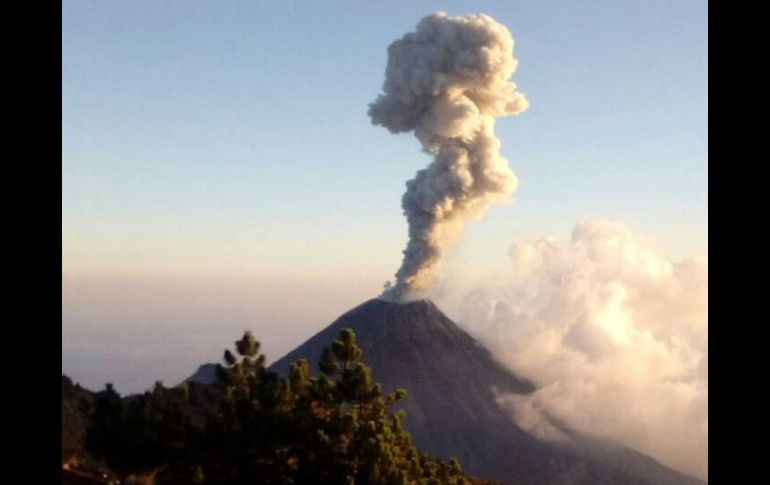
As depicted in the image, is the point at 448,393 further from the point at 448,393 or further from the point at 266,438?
the point at 266,438

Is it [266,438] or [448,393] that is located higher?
[448,393]

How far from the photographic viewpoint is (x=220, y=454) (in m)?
20.3

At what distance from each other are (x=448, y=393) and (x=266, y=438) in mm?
118120

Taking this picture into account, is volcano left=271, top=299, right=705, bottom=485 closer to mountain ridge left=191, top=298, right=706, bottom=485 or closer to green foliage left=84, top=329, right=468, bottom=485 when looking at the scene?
mountain ridge left=191, top=298, right=706, bottom=485

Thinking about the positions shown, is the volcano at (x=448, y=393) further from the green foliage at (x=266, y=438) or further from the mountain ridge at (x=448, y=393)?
the green foliage at (x=266, y=438)

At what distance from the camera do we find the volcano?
124562 mm

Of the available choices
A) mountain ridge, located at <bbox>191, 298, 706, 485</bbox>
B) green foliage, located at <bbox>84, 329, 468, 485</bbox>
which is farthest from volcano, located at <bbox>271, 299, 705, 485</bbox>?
green foliage, located at <bbox>84, 329, 468, 485</bbox>

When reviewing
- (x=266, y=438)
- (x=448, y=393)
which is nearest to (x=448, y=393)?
(x=448, y=393)

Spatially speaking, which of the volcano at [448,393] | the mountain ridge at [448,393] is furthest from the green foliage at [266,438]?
the mountain ridge at [448,393]

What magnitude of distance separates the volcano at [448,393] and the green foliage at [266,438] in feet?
337

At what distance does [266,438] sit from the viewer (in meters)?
20.0

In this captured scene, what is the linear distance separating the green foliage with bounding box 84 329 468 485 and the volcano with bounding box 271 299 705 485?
102664 millimetres
